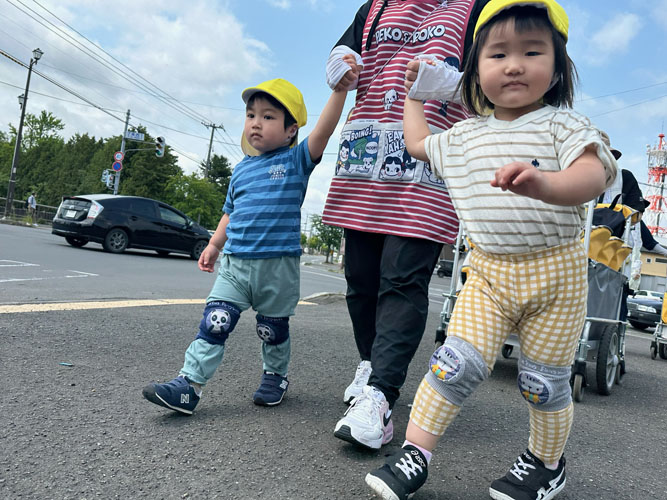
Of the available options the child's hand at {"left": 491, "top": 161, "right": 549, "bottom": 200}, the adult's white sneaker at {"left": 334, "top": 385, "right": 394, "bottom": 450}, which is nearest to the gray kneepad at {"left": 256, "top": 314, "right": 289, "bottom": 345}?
the adult's white sneaker at {"left": 334, "top": 385, "right": 394, "bottom": 450}

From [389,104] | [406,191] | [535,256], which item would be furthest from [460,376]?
[389,104]

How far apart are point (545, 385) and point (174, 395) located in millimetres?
1280

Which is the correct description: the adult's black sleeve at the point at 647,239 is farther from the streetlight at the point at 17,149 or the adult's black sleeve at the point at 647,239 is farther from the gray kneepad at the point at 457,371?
the streetlight at the point at 17,149

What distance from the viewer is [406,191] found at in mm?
2053

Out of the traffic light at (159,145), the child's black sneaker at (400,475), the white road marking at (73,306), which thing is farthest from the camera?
the traffic light at (159,145)

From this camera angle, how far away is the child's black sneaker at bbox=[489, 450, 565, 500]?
1460mm

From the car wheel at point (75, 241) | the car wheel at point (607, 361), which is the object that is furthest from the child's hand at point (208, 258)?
the car wheel at point (75, 241)

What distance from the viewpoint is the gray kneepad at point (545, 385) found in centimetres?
147

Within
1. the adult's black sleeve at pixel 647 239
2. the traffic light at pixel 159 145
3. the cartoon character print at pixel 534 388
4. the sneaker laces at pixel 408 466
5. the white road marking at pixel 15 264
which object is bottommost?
the white road marking at pixel 15 264

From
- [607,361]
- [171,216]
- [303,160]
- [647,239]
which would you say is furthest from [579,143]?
[171,216]

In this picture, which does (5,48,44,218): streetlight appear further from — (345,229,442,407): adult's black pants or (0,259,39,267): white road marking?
(345,229,442,407): adult's black pants

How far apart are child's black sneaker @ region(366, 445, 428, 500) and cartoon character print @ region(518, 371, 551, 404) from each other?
15.0 inches

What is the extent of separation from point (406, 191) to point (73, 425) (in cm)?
149

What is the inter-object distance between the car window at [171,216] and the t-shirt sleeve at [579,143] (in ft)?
40.2
